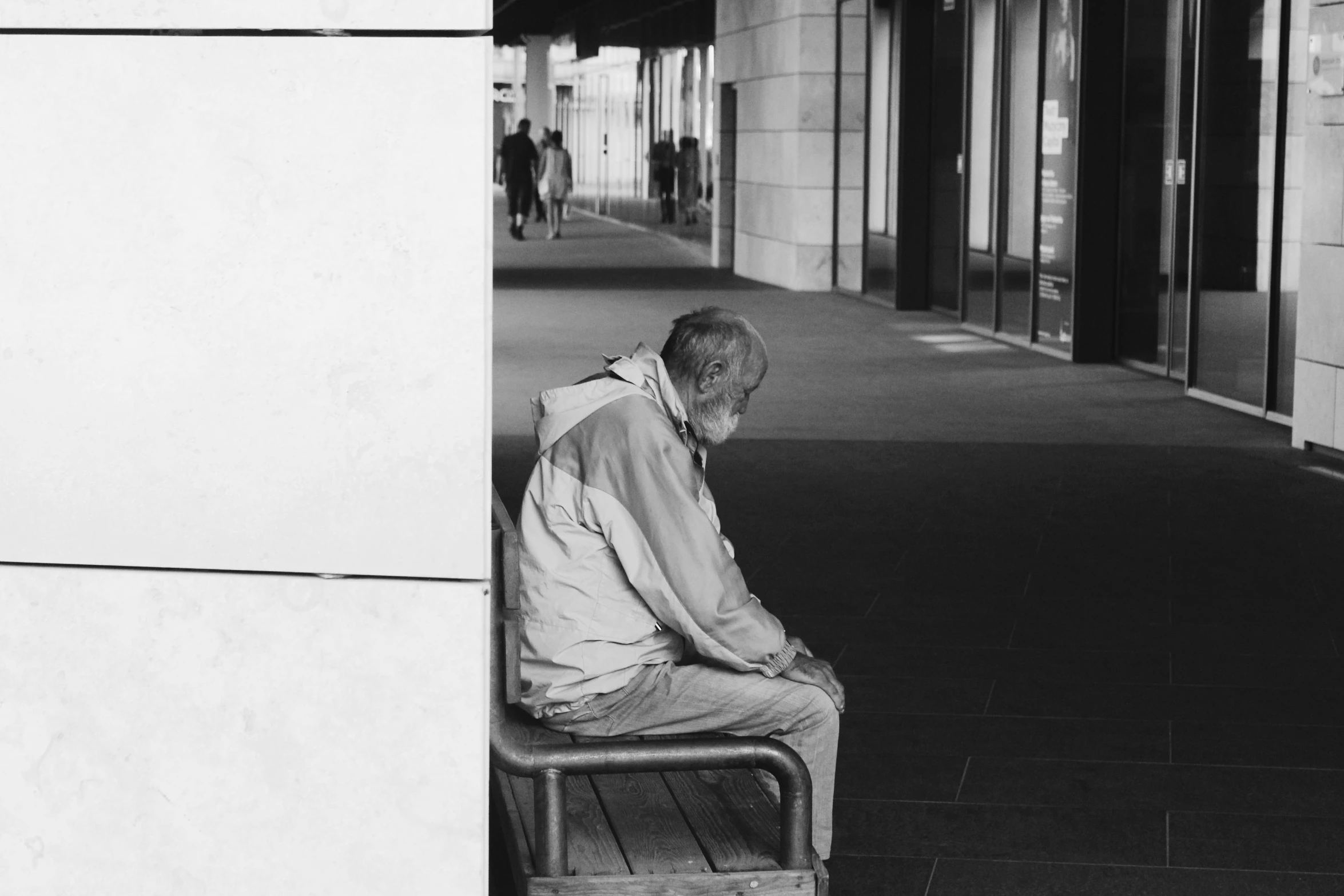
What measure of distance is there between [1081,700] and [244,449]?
3486 mm

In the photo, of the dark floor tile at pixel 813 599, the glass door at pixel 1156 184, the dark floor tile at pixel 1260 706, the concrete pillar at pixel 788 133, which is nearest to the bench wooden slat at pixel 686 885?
the dark floor tile at pixel 1260 706

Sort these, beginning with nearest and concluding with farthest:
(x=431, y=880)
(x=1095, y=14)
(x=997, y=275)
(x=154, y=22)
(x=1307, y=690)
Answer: (x=154, y=22) → (x=431, y=880) → (x=1307, y=690) → (x=1095, y=14) → (x=997, y=275)

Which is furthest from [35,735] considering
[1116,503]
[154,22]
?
[1116,503]

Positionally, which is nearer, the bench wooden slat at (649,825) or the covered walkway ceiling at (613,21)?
the bench wooden slat at (649,825)

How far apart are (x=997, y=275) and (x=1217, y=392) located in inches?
173

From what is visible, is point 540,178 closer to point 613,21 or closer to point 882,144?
point 613,21

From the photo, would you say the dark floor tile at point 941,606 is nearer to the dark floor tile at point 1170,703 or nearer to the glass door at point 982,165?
the dark floor tile at point 1170,703

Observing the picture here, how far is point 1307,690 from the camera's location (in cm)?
562

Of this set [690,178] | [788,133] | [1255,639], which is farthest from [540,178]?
[1255,639]

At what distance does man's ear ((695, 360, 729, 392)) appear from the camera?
358cm

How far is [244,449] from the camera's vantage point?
2.59m

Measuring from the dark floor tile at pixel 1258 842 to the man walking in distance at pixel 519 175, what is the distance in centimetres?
2908

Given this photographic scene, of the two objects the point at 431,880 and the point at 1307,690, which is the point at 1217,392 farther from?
the point at 431,880

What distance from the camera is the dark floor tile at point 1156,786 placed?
4594mm
